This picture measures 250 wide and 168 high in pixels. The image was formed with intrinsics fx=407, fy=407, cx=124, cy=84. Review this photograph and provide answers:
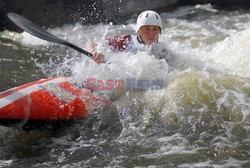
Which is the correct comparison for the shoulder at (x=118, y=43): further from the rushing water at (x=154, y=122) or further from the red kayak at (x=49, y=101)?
the red kayak at (x=49, y=101)

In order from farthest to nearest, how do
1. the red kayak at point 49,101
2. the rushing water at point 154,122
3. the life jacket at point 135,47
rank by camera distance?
the life jacket at point 135,47, the red kayak at point 49,101, the rushing water at point 154,122

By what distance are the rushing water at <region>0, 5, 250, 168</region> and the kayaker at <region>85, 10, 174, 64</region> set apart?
19 cm

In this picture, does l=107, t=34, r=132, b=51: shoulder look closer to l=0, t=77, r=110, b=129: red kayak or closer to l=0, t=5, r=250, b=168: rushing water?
l=0, t=5, r=250, b=168: rushing water

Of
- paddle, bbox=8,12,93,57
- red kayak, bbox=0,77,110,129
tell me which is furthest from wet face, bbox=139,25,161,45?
red kayak, bbox=0,77,110,129

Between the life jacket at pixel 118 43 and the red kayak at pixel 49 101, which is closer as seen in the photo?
the red kayak at pixel 49 101

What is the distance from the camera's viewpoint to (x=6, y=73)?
604 cm

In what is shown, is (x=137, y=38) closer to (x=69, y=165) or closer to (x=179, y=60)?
(x=179, y=60)

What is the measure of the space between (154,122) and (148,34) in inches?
53.0

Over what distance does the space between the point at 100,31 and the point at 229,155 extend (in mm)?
6027

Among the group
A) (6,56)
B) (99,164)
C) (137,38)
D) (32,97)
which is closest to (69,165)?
(99,164)

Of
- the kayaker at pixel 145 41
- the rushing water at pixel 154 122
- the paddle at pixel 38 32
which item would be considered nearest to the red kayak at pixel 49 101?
the rushing water at pixel 154 122

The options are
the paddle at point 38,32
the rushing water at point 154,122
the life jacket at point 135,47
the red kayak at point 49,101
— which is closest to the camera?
the rushing water at point 154,122

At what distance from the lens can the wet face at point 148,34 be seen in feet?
16.7

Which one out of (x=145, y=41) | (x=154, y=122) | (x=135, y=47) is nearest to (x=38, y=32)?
(x=135, y=47)
